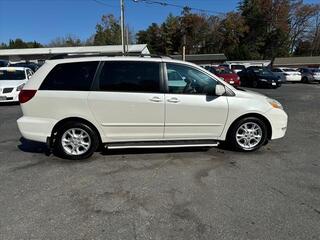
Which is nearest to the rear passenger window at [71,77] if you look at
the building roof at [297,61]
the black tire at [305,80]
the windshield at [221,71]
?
the windshield at [221,71]

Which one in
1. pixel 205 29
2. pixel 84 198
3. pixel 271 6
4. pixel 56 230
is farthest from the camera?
pixel 205 29

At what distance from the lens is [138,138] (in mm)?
5414

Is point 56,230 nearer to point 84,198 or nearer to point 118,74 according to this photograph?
point 84,198

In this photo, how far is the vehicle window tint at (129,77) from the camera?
523 centimetres

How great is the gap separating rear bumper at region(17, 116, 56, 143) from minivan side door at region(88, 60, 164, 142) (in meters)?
0.83

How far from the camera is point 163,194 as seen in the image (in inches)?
158

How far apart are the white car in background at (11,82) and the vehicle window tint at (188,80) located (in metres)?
9.44

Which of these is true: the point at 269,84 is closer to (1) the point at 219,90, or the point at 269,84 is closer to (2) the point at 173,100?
(1) the point at 219,90

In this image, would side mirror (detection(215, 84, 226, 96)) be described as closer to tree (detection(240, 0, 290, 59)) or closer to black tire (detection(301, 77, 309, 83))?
black tire (detection(301, 77, 309, 83))

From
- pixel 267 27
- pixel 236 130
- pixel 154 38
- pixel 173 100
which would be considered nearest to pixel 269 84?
pixel 236 130

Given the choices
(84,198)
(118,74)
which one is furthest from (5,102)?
(84,198)

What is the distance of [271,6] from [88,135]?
240 ft

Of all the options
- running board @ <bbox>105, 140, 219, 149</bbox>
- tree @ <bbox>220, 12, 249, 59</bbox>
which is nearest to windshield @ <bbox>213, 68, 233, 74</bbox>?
running board @ <bbox>105, 140, 219, 149</bbox>

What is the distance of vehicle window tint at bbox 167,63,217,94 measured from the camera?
211 inches
